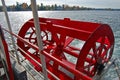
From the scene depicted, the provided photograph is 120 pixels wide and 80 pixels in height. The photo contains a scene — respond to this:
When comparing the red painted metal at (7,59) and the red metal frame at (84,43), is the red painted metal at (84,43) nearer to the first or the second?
the red metal frame at (84,43)

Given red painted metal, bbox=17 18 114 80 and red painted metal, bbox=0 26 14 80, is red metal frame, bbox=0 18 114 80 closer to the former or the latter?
red painted metal, bbox=17 18 114 80

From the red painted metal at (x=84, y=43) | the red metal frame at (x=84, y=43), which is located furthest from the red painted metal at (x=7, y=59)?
the red painted metal at (x=84, y=43)

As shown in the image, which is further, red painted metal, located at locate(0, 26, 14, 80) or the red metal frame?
the red metal frame

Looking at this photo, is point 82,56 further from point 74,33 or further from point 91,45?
point 74,33

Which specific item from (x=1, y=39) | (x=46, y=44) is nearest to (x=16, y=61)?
(x=1, y=39)

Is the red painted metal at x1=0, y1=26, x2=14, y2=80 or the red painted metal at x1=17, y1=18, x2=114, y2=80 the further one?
the red painted metal at x1=17, y1=18, x2=114, y2=80

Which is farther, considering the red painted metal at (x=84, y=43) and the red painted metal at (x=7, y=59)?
the red painted metal at (x=84, y=43)

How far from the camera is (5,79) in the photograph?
2.54m

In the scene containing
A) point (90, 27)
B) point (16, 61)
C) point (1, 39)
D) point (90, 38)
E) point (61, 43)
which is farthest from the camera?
point (61, 43)

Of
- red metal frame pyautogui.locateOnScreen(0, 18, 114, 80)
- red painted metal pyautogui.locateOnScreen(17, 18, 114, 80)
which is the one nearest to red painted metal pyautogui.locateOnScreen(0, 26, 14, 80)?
red metal frame pyautogui.locateOnScreen(0, 18, 114, 80)

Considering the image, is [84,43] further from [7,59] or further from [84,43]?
[7,59]

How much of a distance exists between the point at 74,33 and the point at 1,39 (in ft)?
5.41

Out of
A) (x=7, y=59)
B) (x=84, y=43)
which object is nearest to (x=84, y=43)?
(x=84, y=43)

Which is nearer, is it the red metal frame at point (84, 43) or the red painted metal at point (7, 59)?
the red painted metal at point (7, 59)
